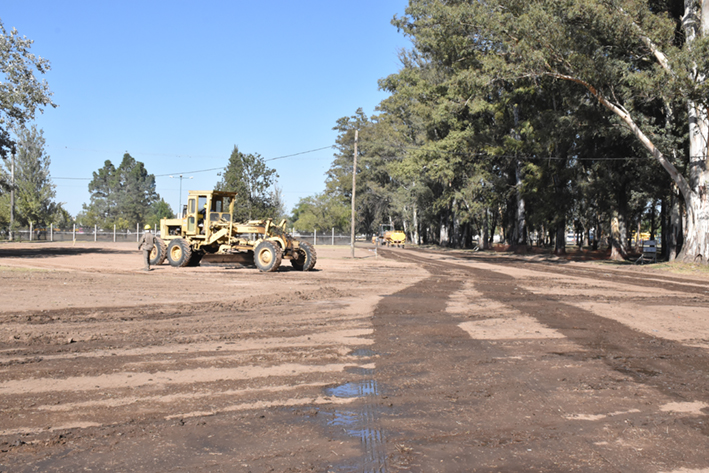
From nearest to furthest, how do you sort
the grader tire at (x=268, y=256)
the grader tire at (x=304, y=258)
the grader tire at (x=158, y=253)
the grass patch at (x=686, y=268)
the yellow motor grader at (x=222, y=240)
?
the grader tire at (x=268, y=256)
the yellow motor grader at (x=222, y=240)
the grader tire at (x=304, y=258)
the grader tire at (x=158, y=253)
the grass patch at (x=686, y=268)

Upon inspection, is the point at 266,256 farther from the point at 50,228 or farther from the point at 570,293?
the point at 50,228

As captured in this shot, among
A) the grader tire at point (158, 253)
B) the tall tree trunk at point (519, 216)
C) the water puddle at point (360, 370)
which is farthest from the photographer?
the tall tree trunk at point (519, 216)

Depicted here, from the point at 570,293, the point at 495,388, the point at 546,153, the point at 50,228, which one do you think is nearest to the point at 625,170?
the point at 546,153

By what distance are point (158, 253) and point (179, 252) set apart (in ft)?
4.82

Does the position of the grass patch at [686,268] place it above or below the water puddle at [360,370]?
above

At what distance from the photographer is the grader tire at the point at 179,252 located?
22141 mm

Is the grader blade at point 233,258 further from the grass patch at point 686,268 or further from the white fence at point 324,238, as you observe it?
the white fence at point 324,238

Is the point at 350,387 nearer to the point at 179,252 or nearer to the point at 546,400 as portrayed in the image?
the point at 546,400

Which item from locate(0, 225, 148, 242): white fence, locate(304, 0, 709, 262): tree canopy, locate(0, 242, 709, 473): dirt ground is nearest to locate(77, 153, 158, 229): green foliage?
locate(0, 225, 148, 242): white fence

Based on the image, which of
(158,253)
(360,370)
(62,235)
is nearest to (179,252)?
(158,253)

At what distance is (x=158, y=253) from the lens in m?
23.4

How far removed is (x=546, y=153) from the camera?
1501 inches

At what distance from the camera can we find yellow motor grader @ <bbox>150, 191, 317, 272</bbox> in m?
21.3

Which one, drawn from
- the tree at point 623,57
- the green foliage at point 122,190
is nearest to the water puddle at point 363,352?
the tree at point 623,57
